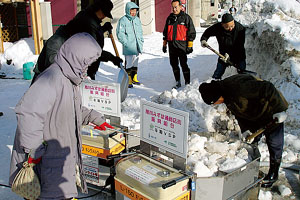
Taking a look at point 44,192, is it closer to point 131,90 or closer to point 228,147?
point 228,147

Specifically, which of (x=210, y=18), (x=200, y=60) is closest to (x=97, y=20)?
(x=200, y=60)

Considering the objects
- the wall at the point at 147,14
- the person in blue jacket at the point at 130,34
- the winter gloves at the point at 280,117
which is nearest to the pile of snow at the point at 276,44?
the winter gloves at the point at 280,117

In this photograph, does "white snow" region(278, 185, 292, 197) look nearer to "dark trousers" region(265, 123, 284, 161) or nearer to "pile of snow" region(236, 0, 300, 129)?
"dark trousers" region(265, 123, 284, 161)

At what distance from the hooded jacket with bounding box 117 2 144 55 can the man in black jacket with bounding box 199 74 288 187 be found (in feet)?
13.3

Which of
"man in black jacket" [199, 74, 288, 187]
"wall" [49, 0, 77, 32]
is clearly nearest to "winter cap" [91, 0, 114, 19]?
"man in black jacket" [199, 74, 288, 187]

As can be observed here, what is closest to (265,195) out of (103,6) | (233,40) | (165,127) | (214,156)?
(214,156)

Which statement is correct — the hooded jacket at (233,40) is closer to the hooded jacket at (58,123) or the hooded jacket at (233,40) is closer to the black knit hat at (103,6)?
the black knit hat at (103,6)

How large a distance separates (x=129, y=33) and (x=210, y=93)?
14.2 ft

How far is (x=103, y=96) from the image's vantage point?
3.13m

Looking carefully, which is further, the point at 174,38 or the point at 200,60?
the point at 200,60

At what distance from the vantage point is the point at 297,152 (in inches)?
148

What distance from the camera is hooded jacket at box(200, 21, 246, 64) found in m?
5.39

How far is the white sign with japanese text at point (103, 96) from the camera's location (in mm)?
3053

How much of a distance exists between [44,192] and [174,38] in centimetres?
483
